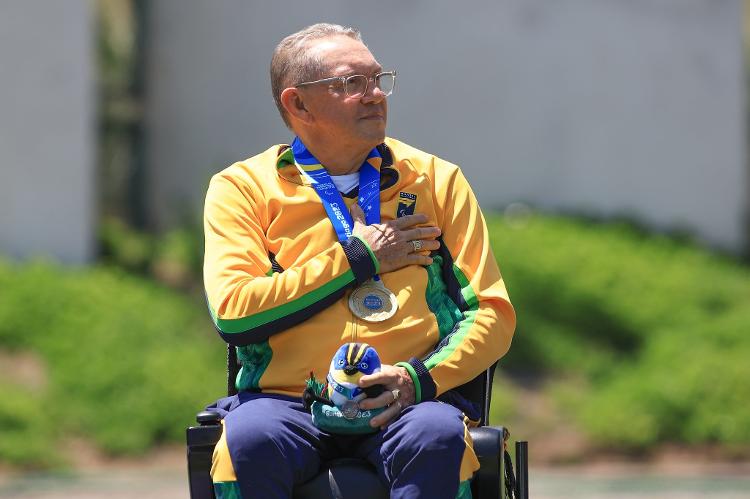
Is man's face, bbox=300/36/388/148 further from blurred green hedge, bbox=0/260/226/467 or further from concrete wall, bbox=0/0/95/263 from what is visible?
concrete wall, bbox=0/0/95/263

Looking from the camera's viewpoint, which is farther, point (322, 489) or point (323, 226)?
point (323, 226)

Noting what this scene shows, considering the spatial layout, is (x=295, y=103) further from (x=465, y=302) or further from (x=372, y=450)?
(x=372, y=450)

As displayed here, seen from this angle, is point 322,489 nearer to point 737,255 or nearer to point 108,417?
point 108,417

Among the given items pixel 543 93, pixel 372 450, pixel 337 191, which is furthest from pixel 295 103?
pixel 543 93

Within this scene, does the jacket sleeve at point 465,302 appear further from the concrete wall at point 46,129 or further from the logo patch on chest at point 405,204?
the concrete wall at point 46,129

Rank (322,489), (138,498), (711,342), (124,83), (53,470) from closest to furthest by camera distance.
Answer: (322,489) < (138,498) < (53,470) < (711,342) < (124,83)

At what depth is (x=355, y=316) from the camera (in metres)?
3.88

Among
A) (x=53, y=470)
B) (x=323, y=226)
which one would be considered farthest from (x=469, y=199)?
(x=53, y=470)

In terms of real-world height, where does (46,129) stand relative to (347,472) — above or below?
above

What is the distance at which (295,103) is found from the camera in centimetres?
416

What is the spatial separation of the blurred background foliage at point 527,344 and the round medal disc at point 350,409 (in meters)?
5.01

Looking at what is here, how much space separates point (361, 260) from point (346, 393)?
38cm

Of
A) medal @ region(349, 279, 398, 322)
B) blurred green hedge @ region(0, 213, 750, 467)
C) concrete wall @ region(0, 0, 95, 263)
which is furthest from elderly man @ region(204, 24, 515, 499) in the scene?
concrete wall @ region(0, 0, 95, 263)

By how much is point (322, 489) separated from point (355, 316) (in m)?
0.48
